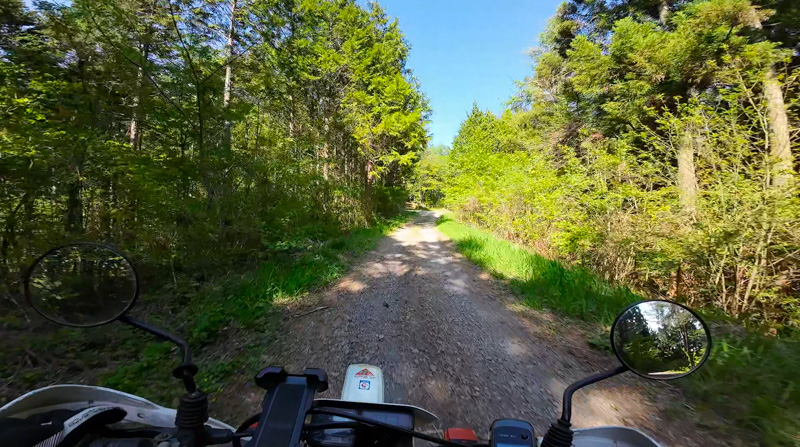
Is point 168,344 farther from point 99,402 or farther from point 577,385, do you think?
point 577,385

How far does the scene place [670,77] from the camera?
934 cm

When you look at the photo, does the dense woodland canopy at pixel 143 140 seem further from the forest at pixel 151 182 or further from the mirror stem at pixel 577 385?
the mirror stem at pixel 577 385

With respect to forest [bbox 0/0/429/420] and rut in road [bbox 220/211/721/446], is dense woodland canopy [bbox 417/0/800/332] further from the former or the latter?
forest [bbox 0/0/429/420]

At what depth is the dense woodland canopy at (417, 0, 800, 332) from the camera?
184 inches

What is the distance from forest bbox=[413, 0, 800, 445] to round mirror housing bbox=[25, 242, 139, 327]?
4.13 m

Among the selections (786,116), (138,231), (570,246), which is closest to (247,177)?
(138,231)

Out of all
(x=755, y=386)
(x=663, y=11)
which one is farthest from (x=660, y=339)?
(x=663, y=11)

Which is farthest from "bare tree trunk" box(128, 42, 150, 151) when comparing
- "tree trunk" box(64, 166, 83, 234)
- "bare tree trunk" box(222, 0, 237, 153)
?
"bare tree trunk" box(222, 0, 237, 153)

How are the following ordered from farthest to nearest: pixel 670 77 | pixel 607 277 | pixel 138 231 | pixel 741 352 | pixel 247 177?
pixel 670 77, pixel 607 277, pixel 247 177, pixel 138 231, pixel 741 352

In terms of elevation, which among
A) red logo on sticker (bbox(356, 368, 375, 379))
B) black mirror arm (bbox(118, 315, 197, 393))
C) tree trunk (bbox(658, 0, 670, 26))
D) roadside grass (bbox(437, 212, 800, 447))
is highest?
tree trunk (bbox(658, 0, 670, 26))

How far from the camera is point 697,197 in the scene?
5.18 m

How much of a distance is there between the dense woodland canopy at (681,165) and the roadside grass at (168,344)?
658 centimetres

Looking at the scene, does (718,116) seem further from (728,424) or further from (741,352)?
(728,424)

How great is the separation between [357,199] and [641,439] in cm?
1475
